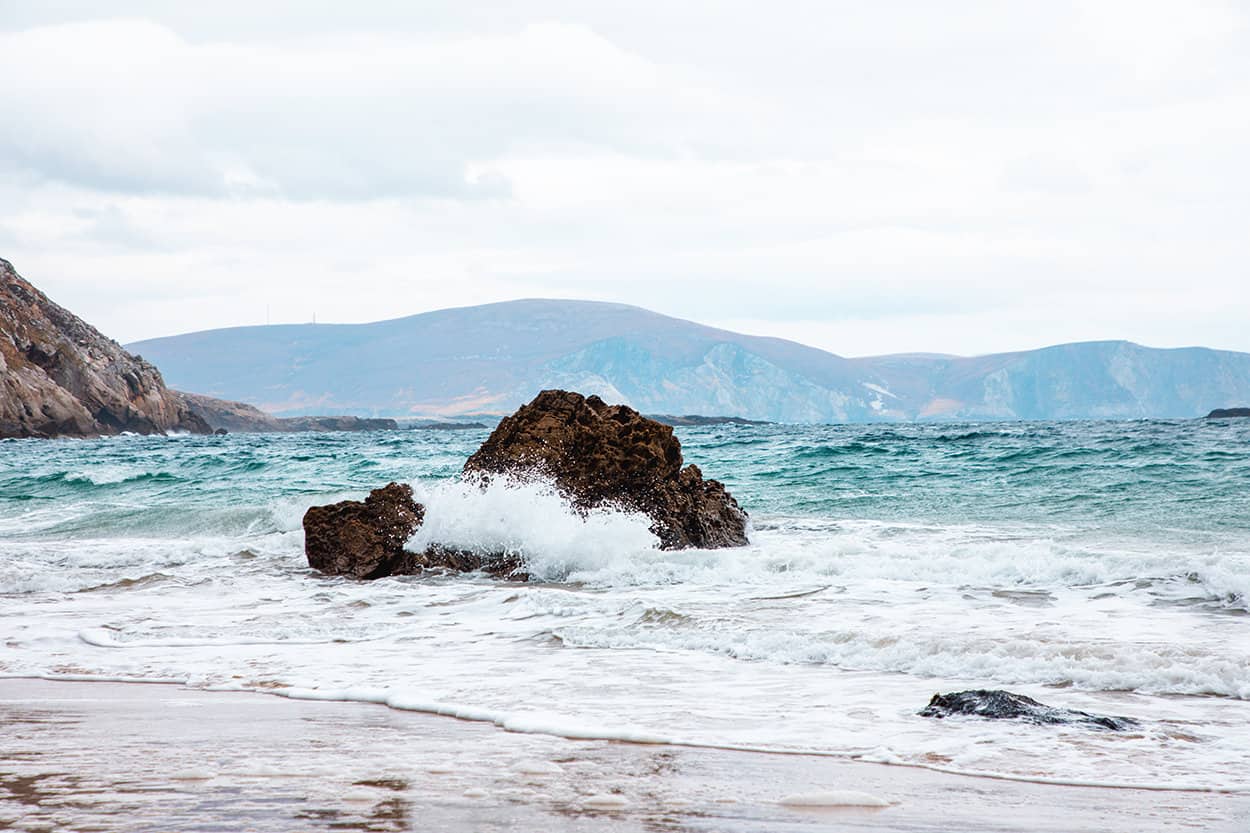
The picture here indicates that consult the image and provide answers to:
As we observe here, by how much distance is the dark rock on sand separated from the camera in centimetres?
559

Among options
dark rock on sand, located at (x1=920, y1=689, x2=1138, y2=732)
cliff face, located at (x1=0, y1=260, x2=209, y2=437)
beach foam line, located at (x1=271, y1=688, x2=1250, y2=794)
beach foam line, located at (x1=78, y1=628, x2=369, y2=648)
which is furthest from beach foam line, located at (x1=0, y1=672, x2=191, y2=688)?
cliff face, located at (x1=0, y1=260, x2=209, y2=437)

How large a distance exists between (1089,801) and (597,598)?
645cm

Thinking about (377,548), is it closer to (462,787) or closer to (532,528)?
(532,528)

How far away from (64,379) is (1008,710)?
8589 cm

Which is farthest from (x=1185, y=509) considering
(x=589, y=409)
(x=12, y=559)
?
(x=12, y=559)

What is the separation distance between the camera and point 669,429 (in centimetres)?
1416

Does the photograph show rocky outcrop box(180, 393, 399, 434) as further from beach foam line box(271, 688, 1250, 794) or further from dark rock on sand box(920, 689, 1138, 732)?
dark rock on sand box(920, 689, 1138, 732)

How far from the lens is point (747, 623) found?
8.78m

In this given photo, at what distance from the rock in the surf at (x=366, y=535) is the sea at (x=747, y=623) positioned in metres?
0.29

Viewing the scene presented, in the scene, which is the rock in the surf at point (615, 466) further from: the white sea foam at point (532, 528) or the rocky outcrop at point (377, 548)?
the rocky outcrop at point (377, 548)

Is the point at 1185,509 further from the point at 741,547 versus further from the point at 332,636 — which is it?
the point at 332,636

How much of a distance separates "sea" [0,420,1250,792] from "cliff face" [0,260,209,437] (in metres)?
59.5

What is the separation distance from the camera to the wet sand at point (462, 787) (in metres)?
3.79

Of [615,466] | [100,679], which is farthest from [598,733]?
→ [615,466]
